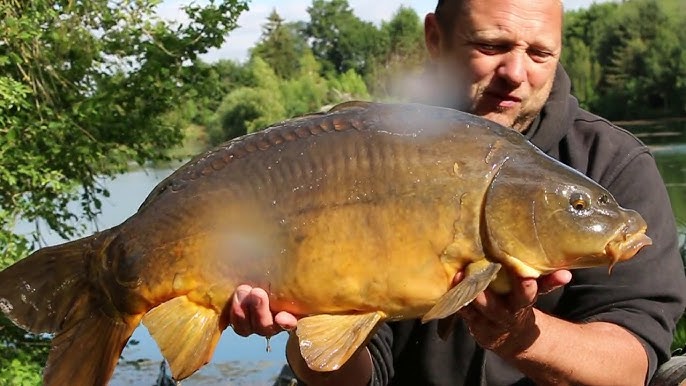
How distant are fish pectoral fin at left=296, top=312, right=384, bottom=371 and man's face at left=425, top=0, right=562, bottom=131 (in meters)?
0.77

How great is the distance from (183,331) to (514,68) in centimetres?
92

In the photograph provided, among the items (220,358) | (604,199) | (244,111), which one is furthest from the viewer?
(244,111)

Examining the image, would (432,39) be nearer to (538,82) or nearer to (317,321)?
(538,82)

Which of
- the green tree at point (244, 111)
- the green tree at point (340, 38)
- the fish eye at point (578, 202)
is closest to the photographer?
the fish eye at point (578, 202)

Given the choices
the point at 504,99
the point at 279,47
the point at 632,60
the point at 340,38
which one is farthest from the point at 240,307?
the point at 340,38

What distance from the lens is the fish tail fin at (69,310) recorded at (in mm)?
1488

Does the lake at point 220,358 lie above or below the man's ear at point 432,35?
below

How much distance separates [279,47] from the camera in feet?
138

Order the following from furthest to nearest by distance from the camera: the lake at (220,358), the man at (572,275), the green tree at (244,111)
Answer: the green tree at (244,111)
the lake at (220,358)
the man at (572,275)

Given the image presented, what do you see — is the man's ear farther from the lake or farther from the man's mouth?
the lake

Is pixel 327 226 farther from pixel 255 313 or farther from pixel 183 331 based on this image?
pixel 183 331

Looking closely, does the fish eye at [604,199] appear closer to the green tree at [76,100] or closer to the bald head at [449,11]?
the bald head at [449,11]

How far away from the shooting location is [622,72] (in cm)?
3391

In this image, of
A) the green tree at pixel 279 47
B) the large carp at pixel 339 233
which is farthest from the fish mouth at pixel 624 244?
the green tree at pixel 279 47
